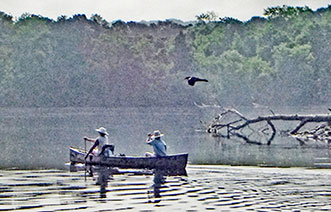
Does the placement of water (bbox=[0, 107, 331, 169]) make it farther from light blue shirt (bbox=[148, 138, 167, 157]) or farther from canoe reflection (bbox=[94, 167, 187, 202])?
light blue shirt (bbox=[148, 138, 167, 157])

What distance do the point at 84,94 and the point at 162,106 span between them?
12.7 metres

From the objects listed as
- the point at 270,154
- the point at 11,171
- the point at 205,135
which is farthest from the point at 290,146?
the point at 11,171

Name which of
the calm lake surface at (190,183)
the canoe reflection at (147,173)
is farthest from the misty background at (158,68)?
the canoe reflection at (147,173)

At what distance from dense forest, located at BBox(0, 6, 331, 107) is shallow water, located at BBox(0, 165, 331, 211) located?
100374 millimetres

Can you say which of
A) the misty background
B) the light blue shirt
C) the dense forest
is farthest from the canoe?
the dense forest

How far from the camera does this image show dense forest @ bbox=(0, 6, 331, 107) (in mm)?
133375

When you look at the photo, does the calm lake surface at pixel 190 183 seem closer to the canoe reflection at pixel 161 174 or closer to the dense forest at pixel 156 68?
the canoe reflection at pixel 161 174

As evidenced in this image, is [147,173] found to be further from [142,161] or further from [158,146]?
[158,146]

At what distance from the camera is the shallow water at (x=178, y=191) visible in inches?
948

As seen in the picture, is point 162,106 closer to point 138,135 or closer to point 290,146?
point 138,135

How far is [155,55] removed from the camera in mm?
142375

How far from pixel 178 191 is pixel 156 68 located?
11348 centimetres

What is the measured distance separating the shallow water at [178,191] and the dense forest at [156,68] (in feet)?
329

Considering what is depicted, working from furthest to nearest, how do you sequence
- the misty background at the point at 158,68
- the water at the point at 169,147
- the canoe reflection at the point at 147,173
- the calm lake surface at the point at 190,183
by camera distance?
1. the misty background at the point at 158,68
2. the water at the point at 169,147
3. the canoe reflection at the point at 147,173
4. the calm lake surface at the point at 190,183
